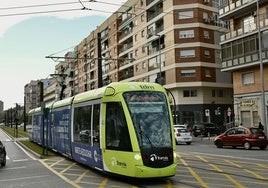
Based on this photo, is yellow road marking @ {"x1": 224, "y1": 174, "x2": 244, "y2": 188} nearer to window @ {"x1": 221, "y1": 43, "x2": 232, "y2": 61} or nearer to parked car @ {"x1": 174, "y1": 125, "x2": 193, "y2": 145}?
parked car @ {"x1": 174, "y1": 125, "x2": 193, "y2": 145}

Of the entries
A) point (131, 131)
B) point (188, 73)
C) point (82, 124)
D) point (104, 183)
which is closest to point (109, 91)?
point (131, 131)

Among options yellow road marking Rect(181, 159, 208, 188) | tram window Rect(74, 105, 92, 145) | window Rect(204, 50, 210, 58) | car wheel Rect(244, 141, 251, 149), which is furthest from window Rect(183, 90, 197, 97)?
yellow road marking Rect(181, 159, 208, 188)

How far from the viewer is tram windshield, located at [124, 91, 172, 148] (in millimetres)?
11102

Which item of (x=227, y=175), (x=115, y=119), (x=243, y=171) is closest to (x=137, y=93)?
(x=115, y=119)

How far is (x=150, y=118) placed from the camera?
11422mm

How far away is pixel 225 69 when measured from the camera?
41062mm

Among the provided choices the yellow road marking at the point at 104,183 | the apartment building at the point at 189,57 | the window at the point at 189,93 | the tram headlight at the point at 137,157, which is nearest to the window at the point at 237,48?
the apartment building at the point at 189,57

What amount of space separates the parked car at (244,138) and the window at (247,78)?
1349cm

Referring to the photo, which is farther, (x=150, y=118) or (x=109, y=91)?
(x=109, y=91)

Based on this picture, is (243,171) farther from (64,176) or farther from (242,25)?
(242,25)

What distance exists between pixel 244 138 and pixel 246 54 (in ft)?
47.2

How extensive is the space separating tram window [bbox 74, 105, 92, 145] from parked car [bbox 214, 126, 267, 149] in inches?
527

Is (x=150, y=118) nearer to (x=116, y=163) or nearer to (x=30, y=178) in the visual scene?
(x=116, y=163)

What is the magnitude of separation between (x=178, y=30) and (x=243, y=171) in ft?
135
